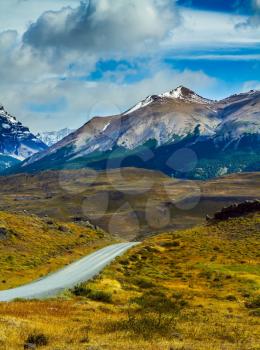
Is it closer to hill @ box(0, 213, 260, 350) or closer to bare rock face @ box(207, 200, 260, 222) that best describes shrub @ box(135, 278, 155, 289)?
hill @ box(0, 213, 260, 350)

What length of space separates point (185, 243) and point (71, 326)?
65.0 m

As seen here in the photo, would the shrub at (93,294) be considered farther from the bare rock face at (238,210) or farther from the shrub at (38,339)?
the bare rock face at (238,210)

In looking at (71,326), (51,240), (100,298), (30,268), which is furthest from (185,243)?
(71,326)

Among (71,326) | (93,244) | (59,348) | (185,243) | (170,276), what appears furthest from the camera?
(93,244)

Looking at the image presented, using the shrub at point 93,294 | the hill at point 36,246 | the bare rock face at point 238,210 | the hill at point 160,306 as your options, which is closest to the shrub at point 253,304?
the hill at point 160,306

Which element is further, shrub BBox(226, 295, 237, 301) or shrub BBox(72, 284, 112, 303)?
shrub BBox(226, 295, 237, 301)

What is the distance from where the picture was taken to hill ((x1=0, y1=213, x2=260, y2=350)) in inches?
975

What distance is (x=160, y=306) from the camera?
3781 cm

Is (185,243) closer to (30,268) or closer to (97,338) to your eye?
(30,268)

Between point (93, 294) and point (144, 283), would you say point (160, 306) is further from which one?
point (144, 283)

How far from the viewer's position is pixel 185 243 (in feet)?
302

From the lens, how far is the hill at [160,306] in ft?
81.3

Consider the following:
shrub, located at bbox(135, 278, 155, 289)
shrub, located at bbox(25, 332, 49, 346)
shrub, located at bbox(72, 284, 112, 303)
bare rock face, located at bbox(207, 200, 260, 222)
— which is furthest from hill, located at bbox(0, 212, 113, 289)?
shrub, located at bbox(25, 332, 49, 346)

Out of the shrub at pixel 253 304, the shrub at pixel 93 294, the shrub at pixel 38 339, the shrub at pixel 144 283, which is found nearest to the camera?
the shrub at pixel 38 339
